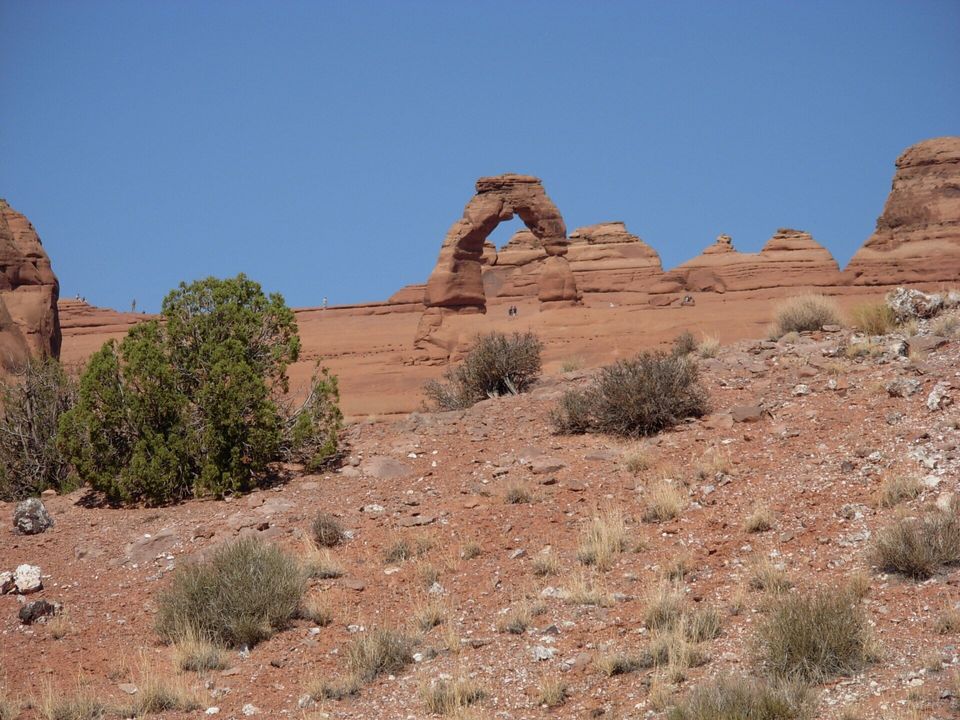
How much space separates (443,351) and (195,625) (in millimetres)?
28568

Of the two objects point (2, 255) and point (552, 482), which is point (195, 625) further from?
point (2, 255)

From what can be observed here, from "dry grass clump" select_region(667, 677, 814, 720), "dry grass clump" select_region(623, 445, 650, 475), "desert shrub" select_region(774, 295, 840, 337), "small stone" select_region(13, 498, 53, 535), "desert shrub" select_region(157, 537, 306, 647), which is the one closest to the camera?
"dry grass clump" select_region(667, 677, 814, 720)

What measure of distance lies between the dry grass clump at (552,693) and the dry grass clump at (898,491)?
3.87m

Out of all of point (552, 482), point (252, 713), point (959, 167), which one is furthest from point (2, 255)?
point (959, 167)

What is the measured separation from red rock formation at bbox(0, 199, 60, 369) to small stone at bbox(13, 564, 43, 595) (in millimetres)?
20739

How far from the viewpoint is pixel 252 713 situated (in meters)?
7.79

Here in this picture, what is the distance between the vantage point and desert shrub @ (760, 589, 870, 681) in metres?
6.96

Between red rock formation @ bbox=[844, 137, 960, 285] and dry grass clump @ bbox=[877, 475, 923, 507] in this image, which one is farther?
red rock formation @ bbox=[844, 137, 960, 285]

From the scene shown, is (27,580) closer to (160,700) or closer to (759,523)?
(160,700)

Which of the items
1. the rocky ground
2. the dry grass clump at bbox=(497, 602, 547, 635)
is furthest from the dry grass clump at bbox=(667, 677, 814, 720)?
the dry grass clump at bbox=(497, 602, 547, 635)

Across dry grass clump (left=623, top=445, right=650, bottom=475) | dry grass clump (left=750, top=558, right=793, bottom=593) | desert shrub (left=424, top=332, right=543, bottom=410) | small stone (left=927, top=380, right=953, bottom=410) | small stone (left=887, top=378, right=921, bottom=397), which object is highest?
desert shrub (left=424, top=332, right=543, bottom=410)

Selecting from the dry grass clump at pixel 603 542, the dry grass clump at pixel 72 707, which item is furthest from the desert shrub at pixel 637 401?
the dry grass clump at pixel 72 707

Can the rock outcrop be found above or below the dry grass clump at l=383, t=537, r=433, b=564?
above

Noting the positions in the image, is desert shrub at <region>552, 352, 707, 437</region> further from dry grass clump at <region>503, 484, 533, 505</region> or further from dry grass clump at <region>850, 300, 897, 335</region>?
dry grass clump at <region>850, 300, 897, 335</region>
